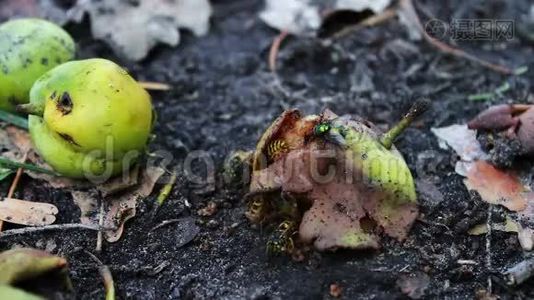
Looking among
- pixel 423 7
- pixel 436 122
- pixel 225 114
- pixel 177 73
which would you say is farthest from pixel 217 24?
pixel 436 122

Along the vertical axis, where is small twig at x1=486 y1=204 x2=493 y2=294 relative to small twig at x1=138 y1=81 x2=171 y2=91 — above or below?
above

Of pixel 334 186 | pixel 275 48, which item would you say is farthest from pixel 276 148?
pixel 275 48

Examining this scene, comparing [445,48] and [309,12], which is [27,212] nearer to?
[309,12]

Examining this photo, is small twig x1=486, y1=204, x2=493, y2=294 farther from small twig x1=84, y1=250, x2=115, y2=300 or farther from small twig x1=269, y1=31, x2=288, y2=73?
small twig x1=269, y1=31, x2=288, y2=73

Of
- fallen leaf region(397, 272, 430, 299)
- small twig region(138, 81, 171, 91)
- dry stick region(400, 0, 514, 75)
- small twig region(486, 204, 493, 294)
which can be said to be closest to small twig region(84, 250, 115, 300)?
fallen leaf region(397, 272, 430, 299)

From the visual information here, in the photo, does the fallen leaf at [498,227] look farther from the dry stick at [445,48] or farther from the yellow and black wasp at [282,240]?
the dry stick at [445,48]

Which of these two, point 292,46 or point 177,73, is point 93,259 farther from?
point 292,46
